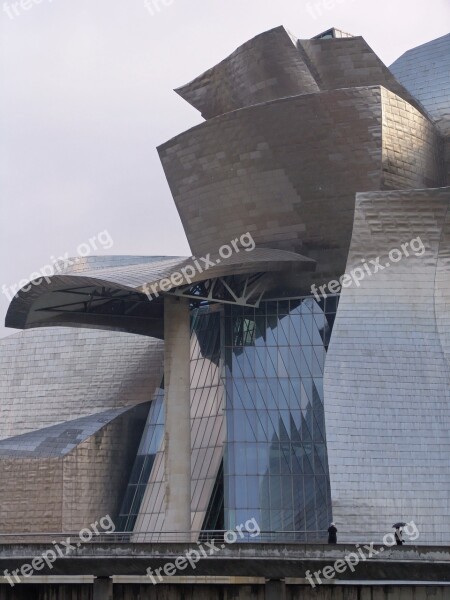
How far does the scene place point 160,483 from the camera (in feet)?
156

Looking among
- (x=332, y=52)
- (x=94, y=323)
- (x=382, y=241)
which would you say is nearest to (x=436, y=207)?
(x=382, y=241)

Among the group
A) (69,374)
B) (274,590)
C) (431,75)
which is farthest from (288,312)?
(274,590)

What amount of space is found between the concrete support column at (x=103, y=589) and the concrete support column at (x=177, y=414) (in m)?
15.2

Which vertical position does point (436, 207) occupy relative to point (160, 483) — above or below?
above

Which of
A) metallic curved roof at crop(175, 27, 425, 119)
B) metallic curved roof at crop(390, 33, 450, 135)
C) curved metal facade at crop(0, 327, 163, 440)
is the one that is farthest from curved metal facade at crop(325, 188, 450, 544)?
curved metal facade at crop(0, 327, 163, 440)

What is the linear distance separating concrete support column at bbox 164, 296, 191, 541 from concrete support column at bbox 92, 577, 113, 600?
49.7ft

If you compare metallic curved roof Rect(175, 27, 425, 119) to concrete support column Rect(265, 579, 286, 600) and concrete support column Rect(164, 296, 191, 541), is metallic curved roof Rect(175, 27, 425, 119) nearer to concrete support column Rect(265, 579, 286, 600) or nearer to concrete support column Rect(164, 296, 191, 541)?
concrete support column Rect(164, 296, 191, 541)

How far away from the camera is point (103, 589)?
2761 centimetres

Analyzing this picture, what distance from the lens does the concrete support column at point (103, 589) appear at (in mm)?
27562

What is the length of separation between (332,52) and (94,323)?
1248cm

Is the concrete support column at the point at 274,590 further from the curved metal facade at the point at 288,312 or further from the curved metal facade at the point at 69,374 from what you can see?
the curved metal facade at the point at 69,374

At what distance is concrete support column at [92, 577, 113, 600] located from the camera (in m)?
27.6

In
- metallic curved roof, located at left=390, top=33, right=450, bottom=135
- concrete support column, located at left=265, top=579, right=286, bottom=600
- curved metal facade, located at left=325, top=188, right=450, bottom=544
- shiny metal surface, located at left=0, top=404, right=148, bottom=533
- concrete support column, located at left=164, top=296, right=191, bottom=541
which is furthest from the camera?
shiny metal surface, located at left=0, top=404, right=148, bottom=533

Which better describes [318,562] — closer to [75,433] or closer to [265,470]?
[265,470]
